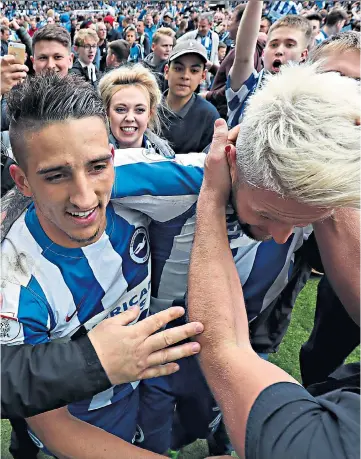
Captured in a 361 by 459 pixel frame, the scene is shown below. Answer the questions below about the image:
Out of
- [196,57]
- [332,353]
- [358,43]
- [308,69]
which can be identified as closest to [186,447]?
[332,353]

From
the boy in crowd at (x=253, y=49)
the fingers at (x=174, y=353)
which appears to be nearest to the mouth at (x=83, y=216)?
the fingers at (x=174, y=353)

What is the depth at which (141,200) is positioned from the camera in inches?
61.9

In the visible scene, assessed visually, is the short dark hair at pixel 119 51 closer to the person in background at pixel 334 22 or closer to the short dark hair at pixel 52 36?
the short dark hair at pixel 52 36

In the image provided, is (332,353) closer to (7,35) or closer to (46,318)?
(46,318)

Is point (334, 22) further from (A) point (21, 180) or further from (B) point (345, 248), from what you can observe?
(A) point (21, 180)

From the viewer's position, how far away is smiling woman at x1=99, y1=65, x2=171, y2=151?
2.93 meters

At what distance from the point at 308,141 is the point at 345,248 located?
452 mm

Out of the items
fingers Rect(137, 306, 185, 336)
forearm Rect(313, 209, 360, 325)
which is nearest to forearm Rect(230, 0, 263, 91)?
forearm Rect(313, 209, 360, 325)

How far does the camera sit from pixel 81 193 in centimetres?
136

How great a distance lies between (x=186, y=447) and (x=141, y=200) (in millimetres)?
1752

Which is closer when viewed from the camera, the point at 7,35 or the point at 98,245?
the point at 98,245

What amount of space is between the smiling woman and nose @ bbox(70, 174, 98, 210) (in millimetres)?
1624

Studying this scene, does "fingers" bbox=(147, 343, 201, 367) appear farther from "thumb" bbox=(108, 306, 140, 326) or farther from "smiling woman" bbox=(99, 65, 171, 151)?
"smiling woman" bbox=(99, 65, 171, 151)

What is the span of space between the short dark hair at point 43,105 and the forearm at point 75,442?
85 cm
